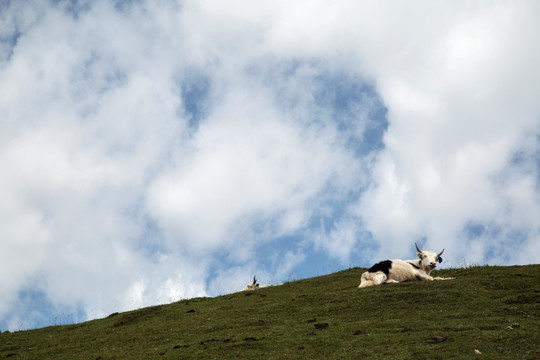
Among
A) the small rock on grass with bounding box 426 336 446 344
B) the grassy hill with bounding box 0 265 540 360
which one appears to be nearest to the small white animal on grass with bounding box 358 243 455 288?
the grassy hill with bounding box 0 265 540 360

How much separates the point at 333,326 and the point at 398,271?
8.44 metres

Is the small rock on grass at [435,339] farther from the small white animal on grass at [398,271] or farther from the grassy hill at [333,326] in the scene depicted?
the small white animal on grass at [398,271]

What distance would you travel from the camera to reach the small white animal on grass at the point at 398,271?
2495cm

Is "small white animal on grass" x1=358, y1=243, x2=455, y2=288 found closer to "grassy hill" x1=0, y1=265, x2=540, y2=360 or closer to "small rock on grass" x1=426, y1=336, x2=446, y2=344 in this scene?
"grassy hill" x1=0, y1=265, x2=540, y2=360

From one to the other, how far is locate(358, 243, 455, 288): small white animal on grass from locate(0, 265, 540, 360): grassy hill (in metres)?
1.12

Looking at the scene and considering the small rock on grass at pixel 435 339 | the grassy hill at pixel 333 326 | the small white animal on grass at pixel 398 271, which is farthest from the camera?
the small white animal on grass at pixel 398 271

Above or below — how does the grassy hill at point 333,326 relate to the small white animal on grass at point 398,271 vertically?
below

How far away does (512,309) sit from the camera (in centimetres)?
1783

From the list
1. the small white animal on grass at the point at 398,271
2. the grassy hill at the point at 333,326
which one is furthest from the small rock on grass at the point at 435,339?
the small white animal on grass at the point at 398,271

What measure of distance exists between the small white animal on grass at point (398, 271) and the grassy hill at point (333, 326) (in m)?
1.12

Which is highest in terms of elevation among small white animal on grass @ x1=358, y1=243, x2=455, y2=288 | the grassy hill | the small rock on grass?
small white animal on grass @ x1=358, y1=243, x2=455, y2=288

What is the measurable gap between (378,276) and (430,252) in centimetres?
344

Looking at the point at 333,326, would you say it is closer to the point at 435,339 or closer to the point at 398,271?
the point at 435,339

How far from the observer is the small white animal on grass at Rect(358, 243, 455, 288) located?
2495cm
